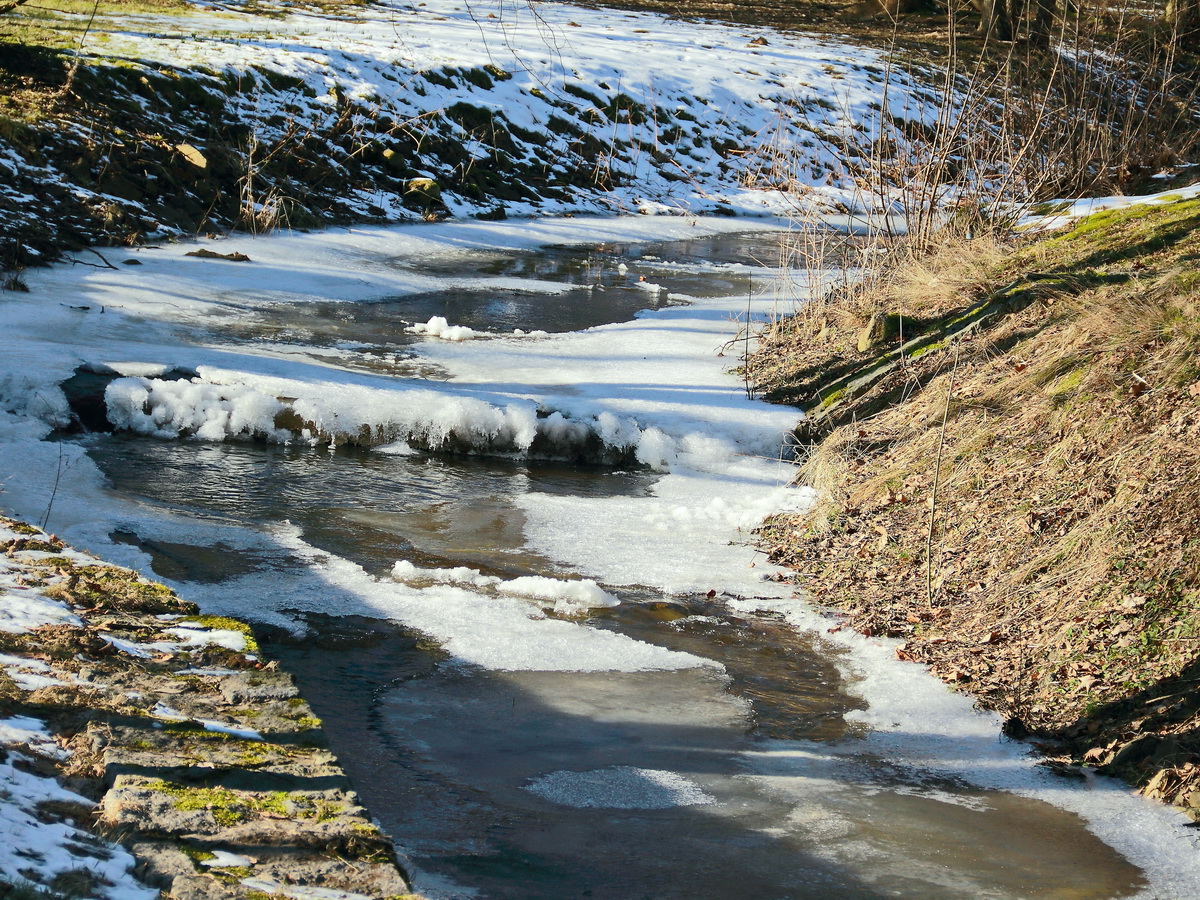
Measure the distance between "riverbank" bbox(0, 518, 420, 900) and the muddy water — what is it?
621mm

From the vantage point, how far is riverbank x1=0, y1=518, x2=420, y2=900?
98.3 inches

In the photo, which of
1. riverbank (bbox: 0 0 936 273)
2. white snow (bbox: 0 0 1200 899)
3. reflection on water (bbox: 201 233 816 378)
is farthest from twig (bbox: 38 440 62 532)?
riverbank (bbox: 0 0 936 273)

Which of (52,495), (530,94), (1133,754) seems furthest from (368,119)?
(1133,754)

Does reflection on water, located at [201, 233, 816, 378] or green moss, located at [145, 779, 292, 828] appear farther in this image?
reflection on water, located at [201, 233, 816, 378]

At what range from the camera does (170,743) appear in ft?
10.1

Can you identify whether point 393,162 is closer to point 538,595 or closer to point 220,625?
point 538,595

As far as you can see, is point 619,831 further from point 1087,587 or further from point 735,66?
point 735,66

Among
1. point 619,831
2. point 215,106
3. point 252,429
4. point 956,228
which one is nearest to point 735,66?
point 215,106

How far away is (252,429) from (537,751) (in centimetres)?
457

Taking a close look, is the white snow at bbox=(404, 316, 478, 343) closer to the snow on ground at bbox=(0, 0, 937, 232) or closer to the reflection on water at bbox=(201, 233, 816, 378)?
the reflection on water at bbox=(201, 233, 816, 378)

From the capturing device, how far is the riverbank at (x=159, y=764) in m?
2.50

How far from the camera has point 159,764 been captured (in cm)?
293

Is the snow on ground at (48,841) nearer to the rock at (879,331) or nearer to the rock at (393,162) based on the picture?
the rock at (879,331)

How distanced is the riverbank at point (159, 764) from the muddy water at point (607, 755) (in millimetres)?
621
